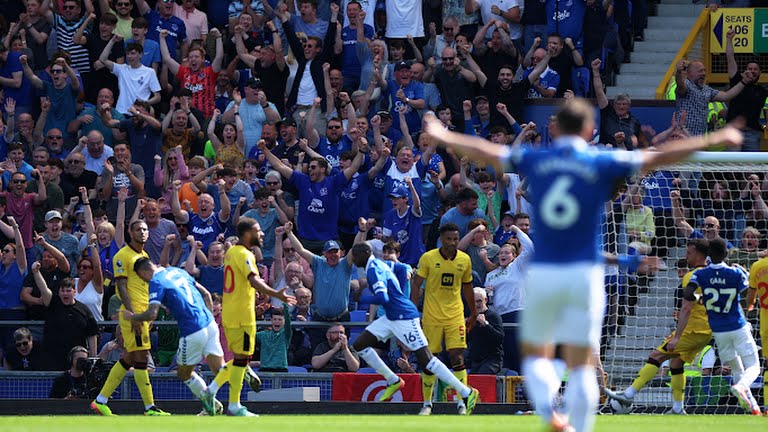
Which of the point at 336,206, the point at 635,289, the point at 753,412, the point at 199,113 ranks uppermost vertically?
the point at 199,113

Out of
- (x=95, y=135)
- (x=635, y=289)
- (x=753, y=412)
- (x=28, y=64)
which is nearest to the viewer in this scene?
(x=753, y=412)

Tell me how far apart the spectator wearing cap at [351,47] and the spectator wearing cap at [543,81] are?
2.64m

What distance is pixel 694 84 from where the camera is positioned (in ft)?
66.7

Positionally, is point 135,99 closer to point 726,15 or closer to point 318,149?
point 318,149

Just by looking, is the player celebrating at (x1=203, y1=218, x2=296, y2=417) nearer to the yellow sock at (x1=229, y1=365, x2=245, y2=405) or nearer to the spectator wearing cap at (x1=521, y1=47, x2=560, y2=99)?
the yellow sock at (x1=229, y1=365, x2=245, y2=405)

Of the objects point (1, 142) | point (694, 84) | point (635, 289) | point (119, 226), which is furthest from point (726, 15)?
point (1, 142)

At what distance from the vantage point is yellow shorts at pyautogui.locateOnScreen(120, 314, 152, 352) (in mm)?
14883

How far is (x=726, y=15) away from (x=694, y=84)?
2.35 metres

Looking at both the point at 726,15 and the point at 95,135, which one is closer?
the point at 95,135

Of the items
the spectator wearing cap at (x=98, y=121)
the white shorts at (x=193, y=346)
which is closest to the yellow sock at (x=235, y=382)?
the white shorts at (x=193, y=346)

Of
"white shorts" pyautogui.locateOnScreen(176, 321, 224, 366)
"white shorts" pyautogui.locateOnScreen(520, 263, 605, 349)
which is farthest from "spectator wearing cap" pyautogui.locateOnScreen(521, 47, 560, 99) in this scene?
"white shorts" pyautogui.locateOnScreen(520, 263, 605, 349)

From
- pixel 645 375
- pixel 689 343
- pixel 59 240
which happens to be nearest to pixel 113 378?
pixel 59 240

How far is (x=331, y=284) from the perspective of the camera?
17.6 m

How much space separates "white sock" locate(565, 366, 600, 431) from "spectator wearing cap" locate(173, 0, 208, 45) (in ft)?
50.7
